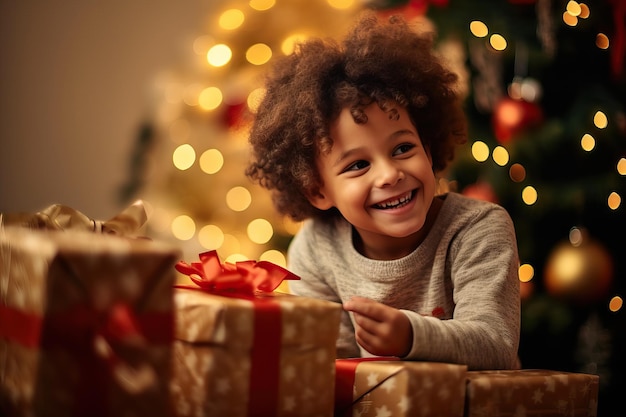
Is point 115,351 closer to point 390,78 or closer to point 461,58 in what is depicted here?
point 390,78

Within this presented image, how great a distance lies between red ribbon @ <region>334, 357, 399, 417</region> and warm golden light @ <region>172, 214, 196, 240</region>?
1.47 m

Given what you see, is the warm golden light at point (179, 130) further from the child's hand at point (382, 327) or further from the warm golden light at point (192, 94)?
the child's hand at point (382, 327)

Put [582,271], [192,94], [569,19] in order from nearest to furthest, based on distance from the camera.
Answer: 1. [582,271]
2. [569,19]
3. [192,94]

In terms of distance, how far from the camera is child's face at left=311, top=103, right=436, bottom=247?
3.88ft

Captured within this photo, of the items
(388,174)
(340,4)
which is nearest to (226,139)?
(340,4)

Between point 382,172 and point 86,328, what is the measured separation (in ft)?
1.89

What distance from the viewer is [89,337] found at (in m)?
0.74

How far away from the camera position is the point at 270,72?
138cm

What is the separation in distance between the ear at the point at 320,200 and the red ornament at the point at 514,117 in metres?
0.80

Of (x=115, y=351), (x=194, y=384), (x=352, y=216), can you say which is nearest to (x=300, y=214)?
(x=352, y=216)

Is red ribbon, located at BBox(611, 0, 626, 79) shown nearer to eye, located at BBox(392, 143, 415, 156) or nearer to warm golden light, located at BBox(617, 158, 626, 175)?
warm golden light, located at BBox(617, 158, 626, 175)

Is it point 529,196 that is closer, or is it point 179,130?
point 529,196

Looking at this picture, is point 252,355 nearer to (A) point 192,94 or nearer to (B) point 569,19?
(B) point 569,19

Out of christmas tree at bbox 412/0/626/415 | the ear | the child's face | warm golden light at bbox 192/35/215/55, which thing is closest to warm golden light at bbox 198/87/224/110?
warm golden light at bbox 192/35/215/55
